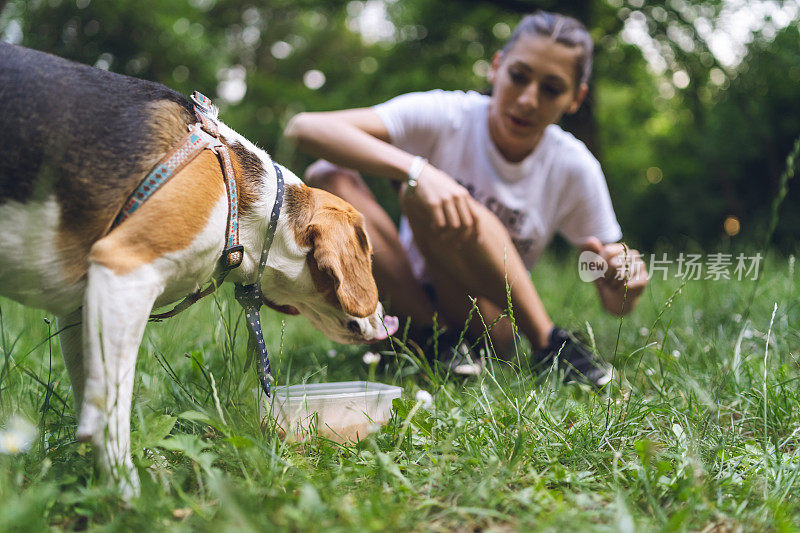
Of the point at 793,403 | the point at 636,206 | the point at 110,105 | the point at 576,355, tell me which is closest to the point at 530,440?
the point at 793,403

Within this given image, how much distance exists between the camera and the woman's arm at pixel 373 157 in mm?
2443

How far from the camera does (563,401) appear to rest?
2.05 meters

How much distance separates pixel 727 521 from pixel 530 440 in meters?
0.48

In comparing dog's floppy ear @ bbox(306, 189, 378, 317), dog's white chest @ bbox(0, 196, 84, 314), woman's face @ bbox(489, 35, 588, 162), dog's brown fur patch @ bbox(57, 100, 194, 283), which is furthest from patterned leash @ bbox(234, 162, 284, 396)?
woman's face @ bbox(489, 35, 588, 162)

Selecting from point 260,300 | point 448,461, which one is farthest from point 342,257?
point 448,461

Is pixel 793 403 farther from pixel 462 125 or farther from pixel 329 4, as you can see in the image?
pixel 329 4

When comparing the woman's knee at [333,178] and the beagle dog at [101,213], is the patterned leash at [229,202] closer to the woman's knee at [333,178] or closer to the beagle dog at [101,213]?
the beagle dog at [101,213]

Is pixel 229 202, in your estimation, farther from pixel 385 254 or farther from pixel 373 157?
pixel 385 254

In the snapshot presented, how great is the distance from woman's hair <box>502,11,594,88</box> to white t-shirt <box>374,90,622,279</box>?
33 cm

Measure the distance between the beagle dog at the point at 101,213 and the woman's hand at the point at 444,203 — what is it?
0.92 meters

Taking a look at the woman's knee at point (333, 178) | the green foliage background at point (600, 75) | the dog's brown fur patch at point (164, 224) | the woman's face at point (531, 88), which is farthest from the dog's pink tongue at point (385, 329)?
the green foliage background at point (600, 75)

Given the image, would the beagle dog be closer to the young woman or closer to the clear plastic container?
the clear plastic container

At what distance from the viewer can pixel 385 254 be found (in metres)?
2.93

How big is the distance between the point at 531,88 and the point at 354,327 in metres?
1.53
